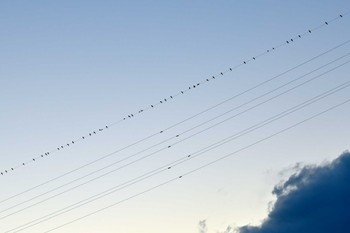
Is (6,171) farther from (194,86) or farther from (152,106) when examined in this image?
(194,86)

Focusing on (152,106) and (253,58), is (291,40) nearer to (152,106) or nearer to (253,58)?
(253,58)

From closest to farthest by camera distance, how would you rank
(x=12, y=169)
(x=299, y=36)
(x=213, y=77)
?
(x=299, y=36) → (x=213, y=77) → (x=12, y=169)

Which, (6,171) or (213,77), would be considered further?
(6,171)

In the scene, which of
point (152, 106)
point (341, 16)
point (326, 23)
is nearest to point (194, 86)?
point (152, 106)

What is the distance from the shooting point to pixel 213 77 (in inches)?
1711

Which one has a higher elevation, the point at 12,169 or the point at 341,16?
the point at 12,169

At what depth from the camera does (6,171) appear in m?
55.2

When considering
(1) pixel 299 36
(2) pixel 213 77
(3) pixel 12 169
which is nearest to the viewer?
(1) pixel 299 36

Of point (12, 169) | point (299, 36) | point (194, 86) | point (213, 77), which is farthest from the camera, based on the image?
point (12, 169)

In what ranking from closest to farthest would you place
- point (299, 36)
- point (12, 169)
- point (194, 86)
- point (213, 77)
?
point (299, 36) → point (213, 77) → point (194, 86) → point (12, 169)

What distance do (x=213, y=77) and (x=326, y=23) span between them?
81.3 feet

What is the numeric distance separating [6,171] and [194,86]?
176 feet

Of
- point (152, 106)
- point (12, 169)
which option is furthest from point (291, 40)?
point (12, 169)

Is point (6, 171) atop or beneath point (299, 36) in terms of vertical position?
atop
